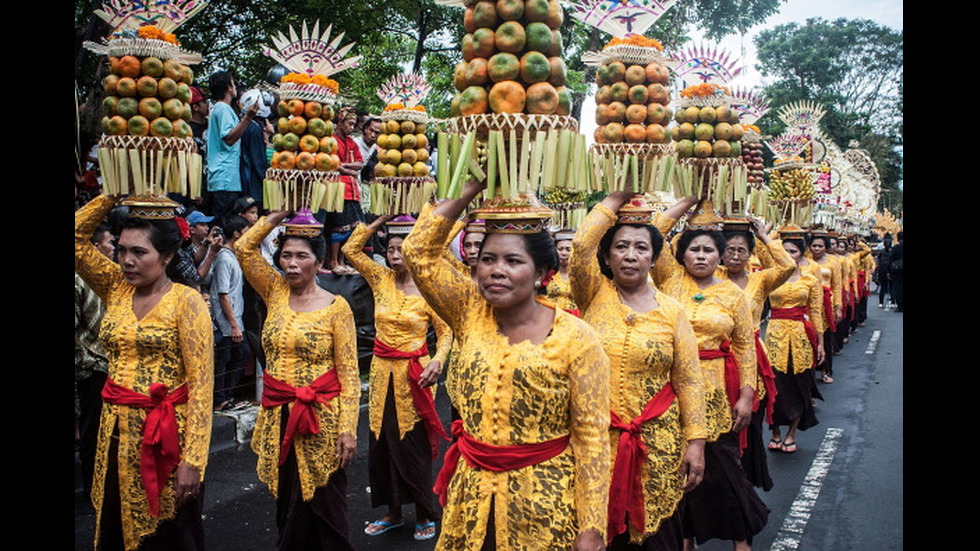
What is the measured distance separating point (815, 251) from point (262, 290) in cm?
971

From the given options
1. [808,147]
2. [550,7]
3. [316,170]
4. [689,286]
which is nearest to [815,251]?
[808,147]

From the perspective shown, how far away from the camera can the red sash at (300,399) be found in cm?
473

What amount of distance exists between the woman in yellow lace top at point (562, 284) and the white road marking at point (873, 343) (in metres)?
11.0

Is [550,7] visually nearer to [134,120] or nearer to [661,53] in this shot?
[661,53]

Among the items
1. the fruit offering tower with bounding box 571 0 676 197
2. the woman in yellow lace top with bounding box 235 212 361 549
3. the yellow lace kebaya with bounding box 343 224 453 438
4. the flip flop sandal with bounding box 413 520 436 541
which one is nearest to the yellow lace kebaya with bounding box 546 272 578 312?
the yellow lace kebaya with bounding box 343 224 453 438

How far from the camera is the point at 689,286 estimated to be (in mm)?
5539

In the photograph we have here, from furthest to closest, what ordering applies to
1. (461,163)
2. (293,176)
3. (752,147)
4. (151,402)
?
(752,147) → (293,176) → (151,402) → (461,163)

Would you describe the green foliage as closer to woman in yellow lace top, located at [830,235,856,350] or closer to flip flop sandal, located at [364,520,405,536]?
woman in yellow lace top, located at [830,235,856,350]

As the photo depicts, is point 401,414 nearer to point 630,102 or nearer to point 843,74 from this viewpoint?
point 630,102

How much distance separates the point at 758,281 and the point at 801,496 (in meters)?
1.88

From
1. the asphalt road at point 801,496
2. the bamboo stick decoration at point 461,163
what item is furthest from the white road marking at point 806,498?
the bamboo stick decoration at point 461,163

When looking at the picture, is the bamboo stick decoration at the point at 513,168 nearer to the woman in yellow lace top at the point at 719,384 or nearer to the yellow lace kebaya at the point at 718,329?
the woman in yellow lace top at the point at 719,384

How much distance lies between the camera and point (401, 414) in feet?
19.7

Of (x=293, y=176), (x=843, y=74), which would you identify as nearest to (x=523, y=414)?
(x=293, y=176)
